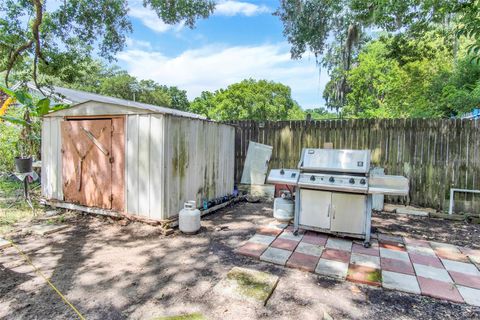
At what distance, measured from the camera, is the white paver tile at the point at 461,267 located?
9.69ft

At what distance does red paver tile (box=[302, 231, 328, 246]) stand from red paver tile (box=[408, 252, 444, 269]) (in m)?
1.07

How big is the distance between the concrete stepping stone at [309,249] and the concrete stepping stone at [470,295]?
139cm

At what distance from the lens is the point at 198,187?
4934 mm

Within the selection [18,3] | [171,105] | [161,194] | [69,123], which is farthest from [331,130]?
[171,105]

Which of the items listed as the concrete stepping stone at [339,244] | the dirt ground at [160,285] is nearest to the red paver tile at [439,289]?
the dirt ground at [160,285]

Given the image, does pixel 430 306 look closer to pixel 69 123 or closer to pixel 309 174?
pixel 309 174

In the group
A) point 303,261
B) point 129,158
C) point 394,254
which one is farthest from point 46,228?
point 394,254

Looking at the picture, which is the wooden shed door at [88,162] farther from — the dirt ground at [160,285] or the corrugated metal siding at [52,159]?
the dirt ground at [160,285]

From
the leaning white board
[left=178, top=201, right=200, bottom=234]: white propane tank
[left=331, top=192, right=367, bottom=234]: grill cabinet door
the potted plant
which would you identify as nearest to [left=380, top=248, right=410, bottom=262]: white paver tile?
[left=331, top=192, right=367, bottom=234]: grill cabinet door

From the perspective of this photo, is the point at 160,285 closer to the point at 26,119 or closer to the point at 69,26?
the point at 26,119

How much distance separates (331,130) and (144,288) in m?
5.12

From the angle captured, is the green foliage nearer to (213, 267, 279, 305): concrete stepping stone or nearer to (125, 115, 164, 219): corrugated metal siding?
(125, 115, 164, 219): corrugated metal siding

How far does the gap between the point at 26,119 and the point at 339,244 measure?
7.21 metres

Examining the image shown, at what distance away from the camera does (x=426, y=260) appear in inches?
127
